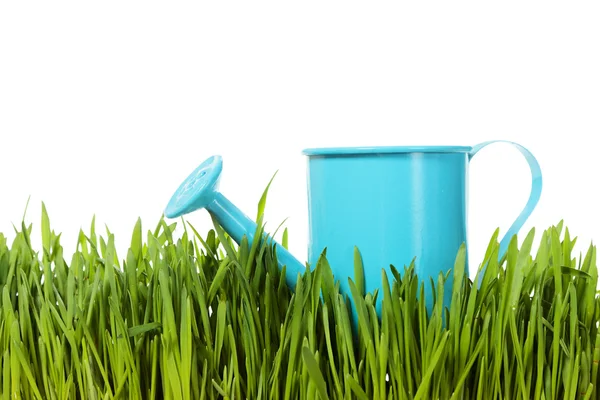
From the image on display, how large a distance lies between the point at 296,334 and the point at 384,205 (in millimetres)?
190

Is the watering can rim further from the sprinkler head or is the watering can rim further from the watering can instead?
the sprinkler head

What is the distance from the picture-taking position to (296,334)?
0.77 m

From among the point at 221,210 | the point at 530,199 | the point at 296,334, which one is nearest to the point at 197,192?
the point at 221,210

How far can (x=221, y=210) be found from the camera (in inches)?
33.6

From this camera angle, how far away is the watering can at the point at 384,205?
2.62 ft

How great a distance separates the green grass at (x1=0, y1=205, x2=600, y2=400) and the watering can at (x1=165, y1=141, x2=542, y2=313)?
0.10 feet

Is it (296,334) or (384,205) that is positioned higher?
(384,205)

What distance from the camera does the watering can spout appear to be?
2.73 ft

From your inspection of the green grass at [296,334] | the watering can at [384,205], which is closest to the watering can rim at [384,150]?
the watering can at [384,205]

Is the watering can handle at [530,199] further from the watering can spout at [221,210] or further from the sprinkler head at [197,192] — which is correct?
the sprinkler head at [197,192]

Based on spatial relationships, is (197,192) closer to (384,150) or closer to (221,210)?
(221,210)

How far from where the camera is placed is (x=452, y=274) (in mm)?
825

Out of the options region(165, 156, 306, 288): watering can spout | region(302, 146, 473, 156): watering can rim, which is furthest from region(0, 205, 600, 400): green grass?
region(302, 146, 473, 156): watering can rim

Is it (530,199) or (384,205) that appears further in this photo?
(530,199)
